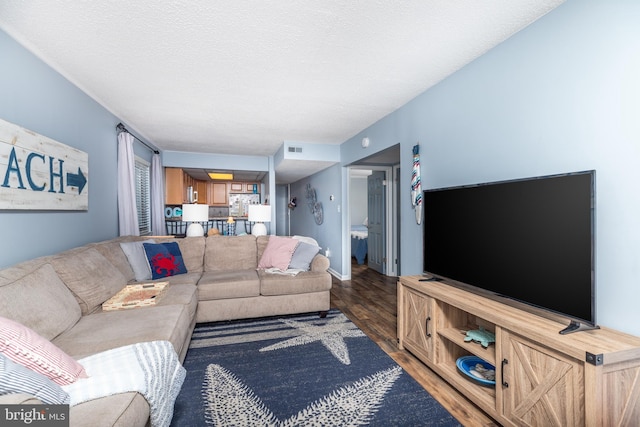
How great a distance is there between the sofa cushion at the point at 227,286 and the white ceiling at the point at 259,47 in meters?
1.98

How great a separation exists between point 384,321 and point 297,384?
1.48 meters

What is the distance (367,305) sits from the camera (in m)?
3.68

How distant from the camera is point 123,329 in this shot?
69.3 inches

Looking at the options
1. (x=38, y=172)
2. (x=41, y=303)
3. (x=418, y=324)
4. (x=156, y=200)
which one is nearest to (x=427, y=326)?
(x=418, y=324)

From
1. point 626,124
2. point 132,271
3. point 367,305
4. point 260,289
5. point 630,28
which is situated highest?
point 630,28

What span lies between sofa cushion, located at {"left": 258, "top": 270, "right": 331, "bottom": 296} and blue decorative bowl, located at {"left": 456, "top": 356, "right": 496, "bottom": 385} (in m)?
1.64

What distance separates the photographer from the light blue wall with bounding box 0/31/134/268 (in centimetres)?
184

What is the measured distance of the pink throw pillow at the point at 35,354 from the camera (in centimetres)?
102

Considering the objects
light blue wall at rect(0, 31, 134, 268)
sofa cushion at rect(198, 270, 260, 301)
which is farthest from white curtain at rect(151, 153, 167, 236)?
sofa cushion at rect(198, 270, 260, 301)

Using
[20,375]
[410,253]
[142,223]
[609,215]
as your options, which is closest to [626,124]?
[609,215]

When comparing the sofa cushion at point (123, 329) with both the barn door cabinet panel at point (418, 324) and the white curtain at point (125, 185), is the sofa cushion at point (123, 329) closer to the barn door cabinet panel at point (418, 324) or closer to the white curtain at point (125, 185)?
the white curtain at point (125, 185)

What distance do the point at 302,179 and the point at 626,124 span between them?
6.46 metres

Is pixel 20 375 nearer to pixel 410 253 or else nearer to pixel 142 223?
pixel 410 253

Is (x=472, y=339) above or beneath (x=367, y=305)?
above
